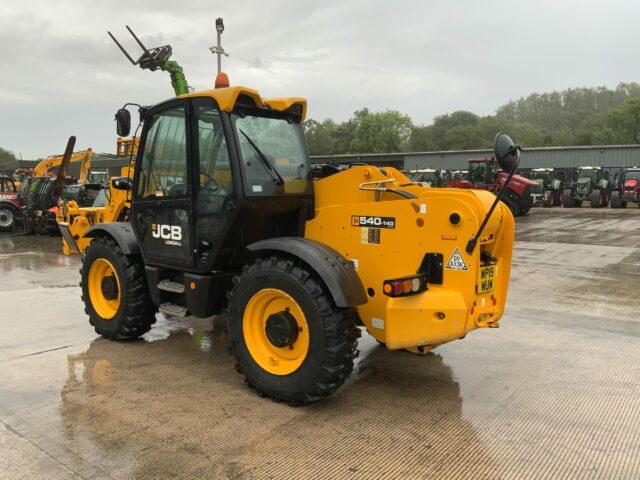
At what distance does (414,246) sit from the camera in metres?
3.82

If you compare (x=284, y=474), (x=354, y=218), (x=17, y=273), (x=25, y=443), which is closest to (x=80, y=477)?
(x=25, y=443)

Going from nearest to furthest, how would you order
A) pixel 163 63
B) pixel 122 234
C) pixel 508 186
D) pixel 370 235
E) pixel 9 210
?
pixel 370 235 → pixel 122 234 → pixel 163 63 → pixel 9 210 → pixel 508 186

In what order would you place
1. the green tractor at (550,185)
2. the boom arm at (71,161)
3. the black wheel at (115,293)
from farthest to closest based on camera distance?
1. the green tractor at (550,185)
2. the boom arm at (71,161)
3. the black wheel at (115,293)

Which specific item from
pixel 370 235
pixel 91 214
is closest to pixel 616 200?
pixel 91 214

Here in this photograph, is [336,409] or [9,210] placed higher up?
[9,210]

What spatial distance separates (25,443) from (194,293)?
5.18 ft

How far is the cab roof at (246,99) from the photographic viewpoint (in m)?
4.10

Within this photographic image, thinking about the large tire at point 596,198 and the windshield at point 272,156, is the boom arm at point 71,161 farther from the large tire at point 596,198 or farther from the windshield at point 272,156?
the large tire at point 596,198

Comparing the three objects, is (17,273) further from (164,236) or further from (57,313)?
(164,236)

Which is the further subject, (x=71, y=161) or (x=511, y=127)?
(x=511, y=127)

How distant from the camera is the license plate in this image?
12.3 feet

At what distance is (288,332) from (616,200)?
27.7m

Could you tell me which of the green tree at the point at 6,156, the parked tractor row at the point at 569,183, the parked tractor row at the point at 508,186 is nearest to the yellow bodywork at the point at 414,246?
the parked tractor row at the point at 508,186

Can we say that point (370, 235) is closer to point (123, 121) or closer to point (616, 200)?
point (123, 121)
